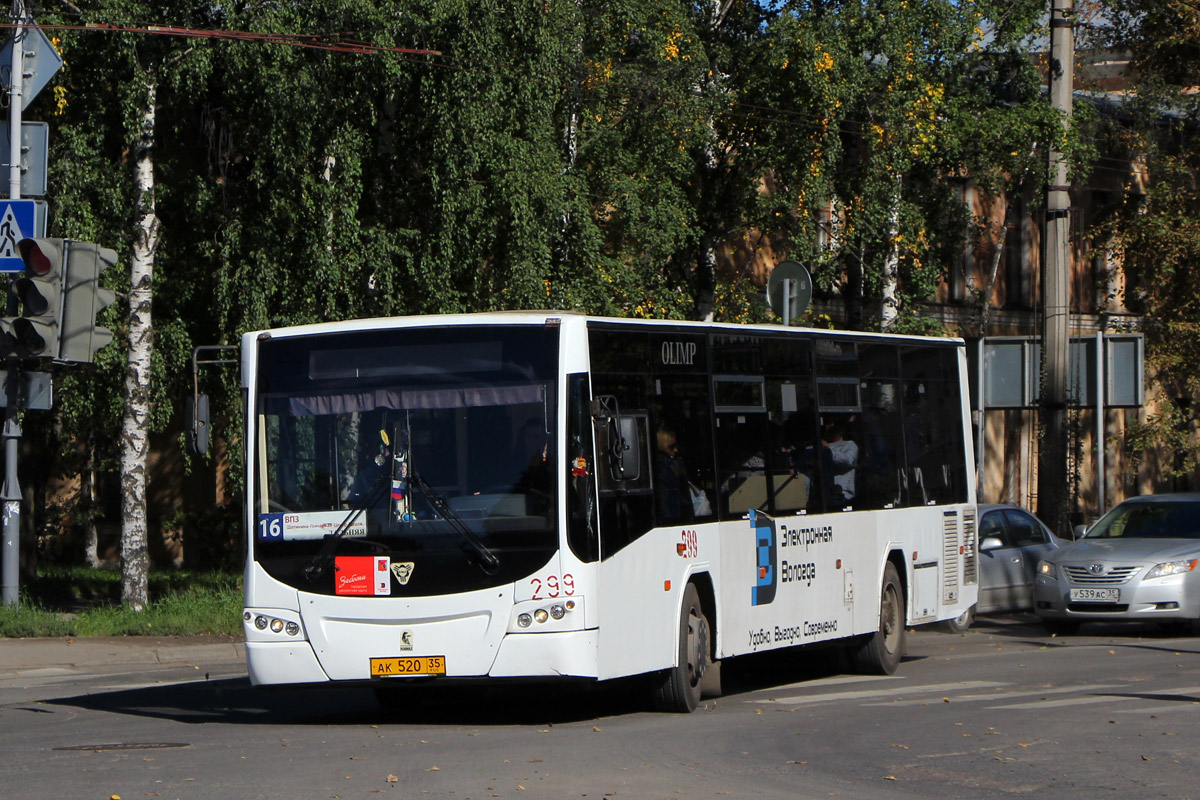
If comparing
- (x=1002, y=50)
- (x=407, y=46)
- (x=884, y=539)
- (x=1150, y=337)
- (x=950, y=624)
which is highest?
(x=1002, y=50)

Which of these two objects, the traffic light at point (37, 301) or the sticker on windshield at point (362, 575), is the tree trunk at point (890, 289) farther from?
the sticker on windshield at point (362, 575)

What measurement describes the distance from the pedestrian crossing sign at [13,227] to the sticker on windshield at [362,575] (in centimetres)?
741

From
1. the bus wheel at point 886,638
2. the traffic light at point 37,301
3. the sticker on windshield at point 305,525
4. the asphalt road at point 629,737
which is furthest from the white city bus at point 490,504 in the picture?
the traffic light at point 37,301

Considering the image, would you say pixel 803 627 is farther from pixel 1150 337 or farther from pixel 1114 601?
pixel 1150 337

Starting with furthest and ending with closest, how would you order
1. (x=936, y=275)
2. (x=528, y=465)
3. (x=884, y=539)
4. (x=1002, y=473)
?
(x=1002, y=473), (x=936, y=275), (x=884, y=539), (x=528, y=465)

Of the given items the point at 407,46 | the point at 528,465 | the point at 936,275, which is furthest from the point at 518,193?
the point at 936,275

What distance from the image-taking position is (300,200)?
795 inches

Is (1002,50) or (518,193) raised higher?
(1002,50)

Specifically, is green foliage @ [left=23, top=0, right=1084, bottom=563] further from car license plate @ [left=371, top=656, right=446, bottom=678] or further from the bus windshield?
car license plate @ [left=371, top=656, right=446, bottom=678]

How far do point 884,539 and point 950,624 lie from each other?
5.41m

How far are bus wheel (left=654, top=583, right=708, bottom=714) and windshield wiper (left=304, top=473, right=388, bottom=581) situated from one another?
2.35m

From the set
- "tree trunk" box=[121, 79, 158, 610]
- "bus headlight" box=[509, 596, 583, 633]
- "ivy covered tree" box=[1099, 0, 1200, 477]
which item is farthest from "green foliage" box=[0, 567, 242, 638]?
"ivy covered tree" box=[1099, 0, 1200, 477]

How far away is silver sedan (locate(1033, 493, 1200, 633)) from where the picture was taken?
1914 cm

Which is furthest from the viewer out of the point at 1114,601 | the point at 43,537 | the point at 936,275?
the point at 43,537
